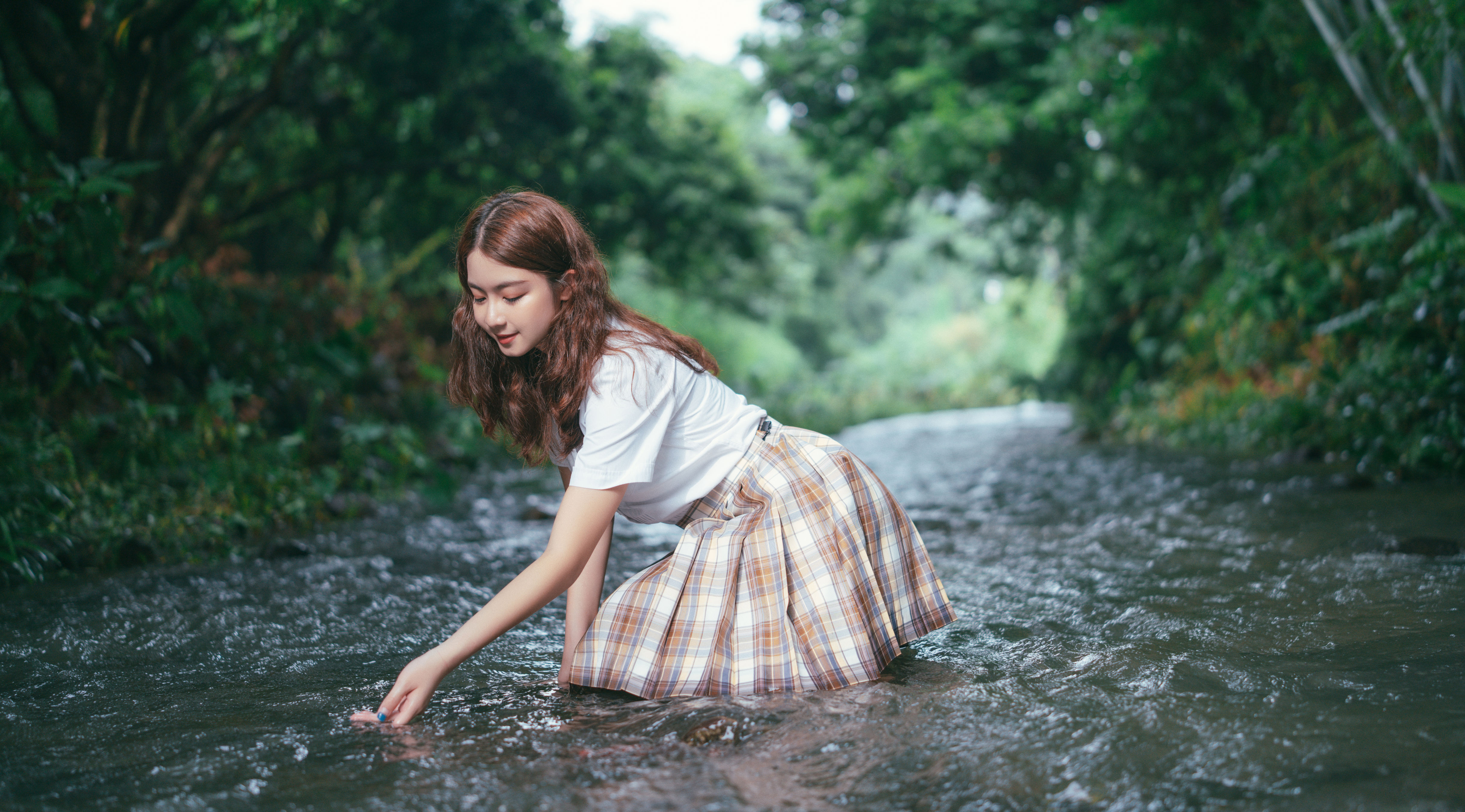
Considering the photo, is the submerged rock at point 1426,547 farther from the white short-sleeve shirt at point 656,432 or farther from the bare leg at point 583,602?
the bare leg at point 583,602

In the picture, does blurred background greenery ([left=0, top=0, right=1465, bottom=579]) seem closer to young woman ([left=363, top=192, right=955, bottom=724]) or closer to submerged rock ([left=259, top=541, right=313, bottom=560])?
submerged rock ([left=259, top=541, right=313, bottom=560])

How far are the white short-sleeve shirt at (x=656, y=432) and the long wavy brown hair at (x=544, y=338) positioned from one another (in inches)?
1.4

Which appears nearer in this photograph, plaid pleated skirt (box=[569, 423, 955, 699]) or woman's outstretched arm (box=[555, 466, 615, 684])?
plaid pleated skirt (box=[569, 423, 955, 699])

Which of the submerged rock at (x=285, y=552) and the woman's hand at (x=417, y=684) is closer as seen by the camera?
the woman's hand at (x=417, y=684)

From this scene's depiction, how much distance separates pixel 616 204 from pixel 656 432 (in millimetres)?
9544

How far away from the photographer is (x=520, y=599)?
192cm

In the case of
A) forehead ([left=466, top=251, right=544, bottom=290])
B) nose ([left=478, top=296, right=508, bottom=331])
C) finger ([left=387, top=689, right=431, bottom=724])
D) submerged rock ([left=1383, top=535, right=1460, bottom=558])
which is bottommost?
submerged rock ([left=1383, top=535, right=1460, bottom=558])

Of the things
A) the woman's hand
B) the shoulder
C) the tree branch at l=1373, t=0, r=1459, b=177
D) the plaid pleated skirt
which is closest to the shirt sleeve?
the shoulder

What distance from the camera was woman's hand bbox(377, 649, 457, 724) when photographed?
189cm

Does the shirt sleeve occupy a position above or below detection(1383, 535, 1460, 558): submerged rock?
above

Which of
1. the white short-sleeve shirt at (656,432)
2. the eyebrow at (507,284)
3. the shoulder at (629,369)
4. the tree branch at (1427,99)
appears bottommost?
the white short-sleeve shirt at (656,432)

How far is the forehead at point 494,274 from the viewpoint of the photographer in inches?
79.8

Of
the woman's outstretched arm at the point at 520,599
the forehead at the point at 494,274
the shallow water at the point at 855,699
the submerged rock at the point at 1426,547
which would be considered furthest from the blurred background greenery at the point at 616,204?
the forehead at the point at 494,274

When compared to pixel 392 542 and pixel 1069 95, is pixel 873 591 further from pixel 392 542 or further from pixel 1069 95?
pixel 1069 95
